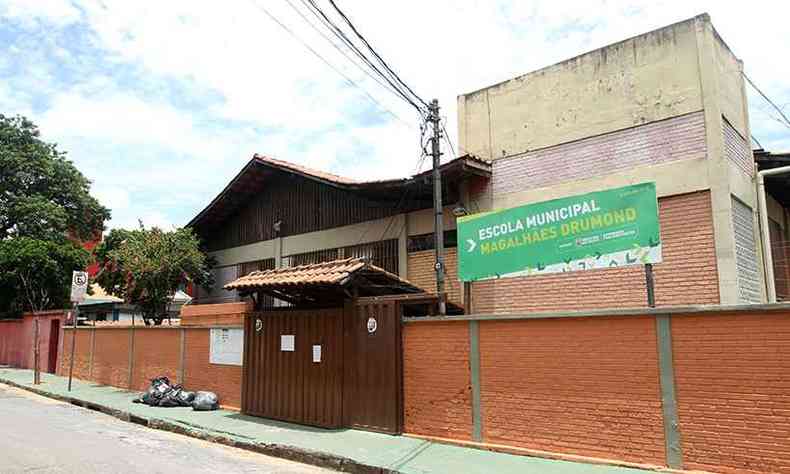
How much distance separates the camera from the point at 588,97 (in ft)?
37.7

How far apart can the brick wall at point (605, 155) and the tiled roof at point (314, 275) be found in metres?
3.34

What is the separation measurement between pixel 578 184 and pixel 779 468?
6.11m

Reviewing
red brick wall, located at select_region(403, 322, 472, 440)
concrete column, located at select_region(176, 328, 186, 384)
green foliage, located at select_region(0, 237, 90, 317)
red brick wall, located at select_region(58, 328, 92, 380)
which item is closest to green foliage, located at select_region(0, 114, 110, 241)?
green foliage, located at select_region(0, 237, 90, 317)

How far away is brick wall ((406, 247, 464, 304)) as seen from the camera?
13.0 metres

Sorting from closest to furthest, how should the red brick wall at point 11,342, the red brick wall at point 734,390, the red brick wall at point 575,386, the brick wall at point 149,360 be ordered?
the red brick wall at point 734,390, the red brick wall at point 575,386, the brick wall at point 149,360, the red brick wall at point 11,342

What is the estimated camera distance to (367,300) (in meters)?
10.7

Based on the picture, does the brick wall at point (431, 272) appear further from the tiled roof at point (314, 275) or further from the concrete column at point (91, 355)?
the concrete column at point (91, 355)

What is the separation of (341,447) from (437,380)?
1832 mm

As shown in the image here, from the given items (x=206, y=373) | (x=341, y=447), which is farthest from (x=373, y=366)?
(x=206, y=373)

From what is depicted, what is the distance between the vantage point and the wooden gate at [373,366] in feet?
32.8

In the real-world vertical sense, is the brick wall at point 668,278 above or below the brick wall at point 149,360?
above

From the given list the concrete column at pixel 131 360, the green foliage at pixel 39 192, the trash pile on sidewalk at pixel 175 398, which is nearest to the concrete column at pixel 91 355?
the concrete column at pixel 131 360

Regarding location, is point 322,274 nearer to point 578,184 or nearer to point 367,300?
point 367,300

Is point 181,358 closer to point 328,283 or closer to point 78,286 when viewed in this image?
point 78,286
